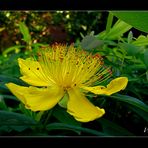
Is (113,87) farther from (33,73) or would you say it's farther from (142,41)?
(142,41)

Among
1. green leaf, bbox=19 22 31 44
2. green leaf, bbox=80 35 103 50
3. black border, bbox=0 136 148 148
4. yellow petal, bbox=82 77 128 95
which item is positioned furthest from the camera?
green leaf, bbox=19 22 31 44

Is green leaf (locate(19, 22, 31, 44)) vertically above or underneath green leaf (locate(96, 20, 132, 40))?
underneath

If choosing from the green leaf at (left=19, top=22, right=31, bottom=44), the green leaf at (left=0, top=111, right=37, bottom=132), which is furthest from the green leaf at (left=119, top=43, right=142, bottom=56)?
the green leaf at (left=19, top=22, right=31, bottom=44)

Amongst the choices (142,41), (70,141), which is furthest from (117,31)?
(70,141)

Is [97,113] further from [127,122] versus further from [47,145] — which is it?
[127,122]
